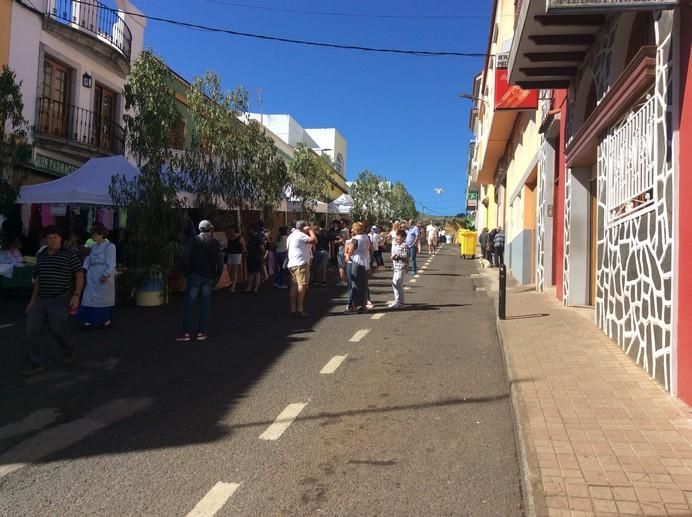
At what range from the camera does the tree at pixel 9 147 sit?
39.4 feet

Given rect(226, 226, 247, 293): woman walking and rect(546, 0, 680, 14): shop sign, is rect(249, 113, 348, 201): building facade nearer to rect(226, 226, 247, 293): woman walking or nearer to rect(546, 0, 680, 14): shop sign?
rect(226, 226, 247, 293): woman walking

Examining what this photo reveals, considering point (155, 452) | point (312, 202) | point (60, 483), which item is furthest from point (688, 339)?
point (312, 202)

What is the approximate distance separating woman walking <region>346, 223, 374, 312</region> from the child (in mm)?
577

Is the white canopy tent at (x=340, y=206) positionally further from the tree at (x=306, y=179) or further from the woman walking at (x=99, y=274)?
the woman walking at (x=99, y=274)

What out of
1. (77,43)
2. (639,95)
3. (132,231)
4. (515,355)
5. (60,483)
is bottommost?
(60,483)

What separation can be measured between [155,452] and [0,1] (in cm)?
1429

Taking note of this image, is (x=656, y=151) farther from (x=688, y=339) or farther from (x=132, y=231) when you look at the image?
(x=132, y=231)

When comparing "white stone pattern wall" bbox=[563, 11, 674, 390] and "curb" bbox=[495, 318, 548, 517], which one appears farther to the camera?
"white stone pattern wall" bbox=[563, 11, 674, 390]

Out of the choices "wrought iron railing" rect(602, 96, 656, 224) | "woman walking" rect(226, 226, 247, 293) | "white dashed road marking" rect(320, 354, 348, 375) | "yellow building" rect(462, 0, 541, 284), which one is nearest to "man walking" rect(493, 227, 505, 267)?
"yellow building" rect(462, 0, 541, 284)

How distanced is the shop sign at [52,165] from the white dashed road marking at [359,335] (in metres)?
10.8

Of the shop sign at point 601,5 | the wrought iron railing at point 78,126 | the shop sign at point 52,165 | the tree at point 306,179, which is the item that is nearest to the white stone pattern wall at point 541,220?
the shop sign at point 601,5

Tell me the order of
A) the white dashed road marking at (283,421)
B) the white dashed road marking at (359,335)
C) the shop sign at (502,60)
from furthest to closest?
the shop sign at (502,60) < the white dashed road marking at (359,335) < the white dashed road marking at (283,421)

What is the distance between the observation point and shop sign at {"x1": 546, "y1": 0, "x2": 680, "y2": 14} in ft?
17.2

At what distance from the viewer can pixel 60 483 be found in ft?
12.7
